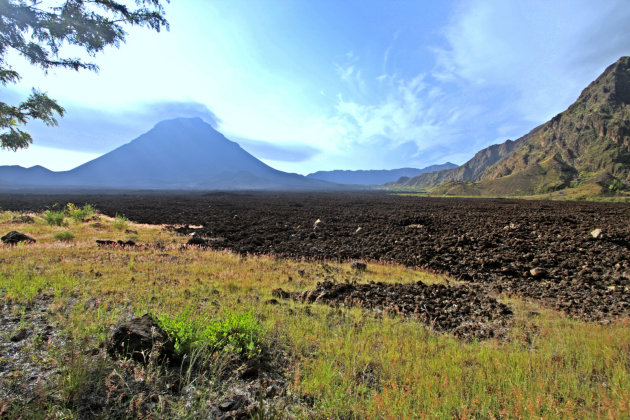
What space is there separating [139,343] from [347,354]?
113 inches

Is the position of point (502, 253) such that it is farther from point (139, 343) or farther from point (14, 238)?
point (14, 238)

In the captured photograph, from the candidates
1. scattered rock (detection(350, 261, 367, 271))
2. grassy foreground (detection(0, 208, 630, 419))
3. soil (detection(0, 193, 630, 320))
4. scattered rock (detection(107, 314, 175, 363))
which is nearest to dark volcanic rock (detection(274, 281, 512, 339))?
grassy foreground (detection(0, 208, 630, 419))

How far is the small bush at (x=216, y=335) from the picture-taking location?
369cm

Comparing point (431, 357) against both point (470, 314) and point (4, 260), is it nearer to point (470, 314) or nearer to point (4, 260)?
point (470, 314)

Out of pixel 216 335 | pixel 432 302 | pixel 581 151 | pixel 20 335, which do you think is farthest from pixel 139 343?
pixel 581 151

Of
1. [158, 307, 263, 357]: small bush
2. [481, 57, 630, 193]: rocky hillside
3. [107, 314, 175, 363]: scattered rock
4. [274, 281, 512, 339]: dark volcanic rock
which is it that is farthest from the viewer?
[481, 57, 630, 193]: rocky hillside

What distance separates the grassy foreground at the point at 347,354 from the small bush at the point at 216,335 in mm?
281

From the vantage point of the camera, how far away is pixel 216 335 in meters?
3.97

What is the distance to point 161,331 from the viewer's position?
3.75 meters

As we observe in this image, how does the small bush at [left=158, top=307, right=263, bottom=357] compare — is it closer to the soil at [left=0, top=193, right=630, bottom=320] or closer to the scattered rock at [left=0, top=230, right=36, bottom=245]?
the soil at [left=0, top=193, right=630, bottom=320]

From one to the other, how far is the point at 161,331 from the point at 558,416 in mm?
4772

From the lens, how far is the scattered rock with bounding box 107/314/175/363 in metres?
3.41

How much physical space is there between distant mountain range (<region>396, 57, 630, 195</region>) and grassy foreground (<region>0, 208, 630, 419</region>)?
85.6 meters

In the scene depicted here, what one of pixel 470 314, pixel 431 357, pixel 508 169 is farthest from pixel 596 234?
pixel 508 169
